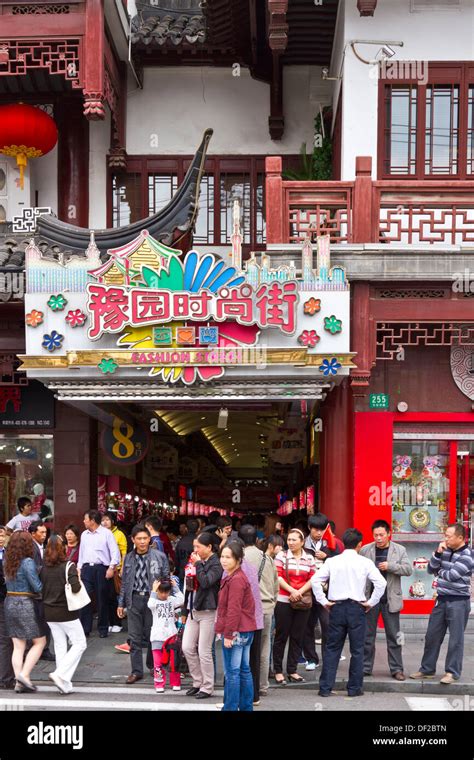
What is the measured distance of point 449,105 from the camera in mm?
15836

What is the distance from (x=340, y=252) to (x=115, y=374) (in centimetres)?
361

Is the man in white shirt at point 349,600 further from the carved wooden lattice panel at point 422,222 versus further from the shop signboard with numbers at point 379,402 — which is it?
the carved wooden lattice panel at point 422,222

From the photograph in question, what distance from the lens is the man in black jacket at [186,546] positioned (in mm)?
14430

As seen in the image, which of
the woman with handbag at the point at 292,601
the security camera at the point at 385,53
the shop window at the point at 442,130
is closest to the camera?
the woman with handbag at the point at 292,601

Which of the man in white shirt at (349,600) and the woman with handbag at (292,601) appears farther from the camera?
the woman with handbag at (292,601)

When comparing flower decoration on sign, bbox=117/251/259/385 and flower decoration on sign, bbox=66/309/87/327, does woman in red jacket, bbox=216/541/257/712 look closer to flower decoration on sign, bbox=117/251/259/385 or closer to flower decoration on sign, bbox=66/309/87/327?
flower decoration on sign, bbox=117/251/259/385

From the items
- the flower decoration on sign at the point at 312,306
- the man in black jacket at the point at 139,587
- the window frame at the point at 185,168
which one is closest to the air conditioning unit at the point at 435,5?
the window frame at the point at 185,168

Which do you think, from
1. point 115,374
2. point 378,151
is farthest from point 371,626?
point 378,151

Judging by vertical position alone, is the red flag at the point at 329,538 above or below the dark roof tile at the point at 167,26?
below

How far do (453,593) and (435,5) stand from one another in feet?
30.5

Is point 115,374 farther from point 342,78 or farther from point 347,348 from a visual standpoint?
point 342,78

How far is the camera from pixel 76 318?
14398mm

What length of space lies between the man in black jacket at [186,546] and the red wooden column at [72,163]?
6621 millimetres

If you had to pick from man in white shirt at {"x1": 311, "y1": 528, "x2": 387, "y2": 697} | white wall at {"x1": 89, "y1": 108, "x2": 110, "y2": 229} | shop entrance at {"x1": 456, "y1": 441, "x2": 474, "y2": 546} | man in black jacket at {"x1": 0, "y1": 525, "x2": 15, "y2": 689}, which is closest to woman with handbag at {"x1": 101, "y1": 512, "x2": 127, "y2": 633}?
man in black jacket at {"x1": 0, "y1": 525, "x2": 15, "y2": 689}
